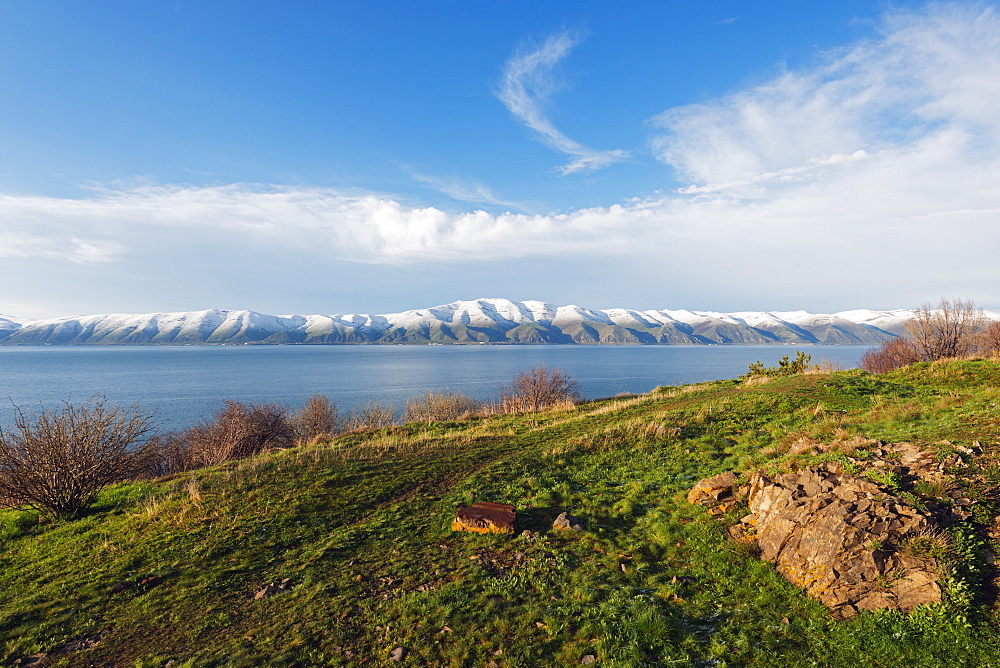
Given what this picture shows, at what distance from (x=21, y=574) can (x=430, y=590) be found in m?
10.3

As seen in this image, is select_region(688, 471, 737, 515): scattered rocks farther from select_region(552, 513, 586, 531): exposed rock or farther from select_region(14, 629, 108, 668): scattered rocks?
select_region(14, 629, 108, 668): scattered rocks

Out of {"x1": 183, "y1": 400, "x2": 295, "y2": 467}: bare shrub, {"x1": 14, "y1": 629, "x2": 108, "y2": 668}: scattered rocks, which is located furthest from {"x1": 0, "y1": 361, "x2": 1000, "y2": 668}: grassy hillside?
{"x1": 183, "y1": 400, "x2": 295, "y2": 467}: bare shrub

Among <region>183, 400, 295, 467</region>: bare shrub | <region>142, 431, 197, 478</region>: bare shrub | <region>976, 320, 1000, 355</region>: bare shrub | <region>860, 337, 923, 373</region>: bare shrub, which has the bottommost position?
<region>142, 431, 197, 478</region>: bare shrub

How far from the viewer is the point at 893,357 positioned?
252 ft

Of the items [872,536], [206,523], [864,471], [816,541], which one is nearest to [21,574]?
[206,523]

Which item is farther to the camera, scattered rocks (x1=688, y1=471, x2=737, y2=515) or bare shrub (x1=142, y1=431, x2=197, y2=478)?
bare shrub (x1=142, y1=431, x2=197, y2=478)

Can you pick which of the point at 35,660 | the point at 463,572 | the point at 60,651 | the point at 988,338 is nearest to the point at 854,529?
the point at 463,572

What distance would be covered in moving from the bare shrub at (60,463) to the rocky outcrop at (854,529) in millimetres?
20102

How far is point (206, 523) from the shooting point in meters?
12.2

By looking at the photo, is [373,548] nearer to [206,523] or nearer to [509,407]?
[206,523]

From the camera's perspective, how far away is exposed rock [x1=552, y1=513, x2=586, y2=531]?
11.4m

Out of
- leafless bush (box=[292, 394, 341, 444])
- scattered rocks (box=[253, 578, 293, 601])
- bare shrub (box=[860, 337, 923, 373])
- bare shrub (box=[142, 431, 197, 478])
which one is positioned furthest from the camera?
bare shrub (box=[860, 337, 923, 373])

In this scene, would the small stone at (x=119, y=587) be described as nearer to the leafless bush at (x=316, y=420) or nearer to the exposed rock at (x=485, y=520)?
the exposed rock at (x=485, y=520)

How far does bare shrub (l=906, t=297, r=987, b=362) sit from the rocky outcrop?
5998 centimetres
